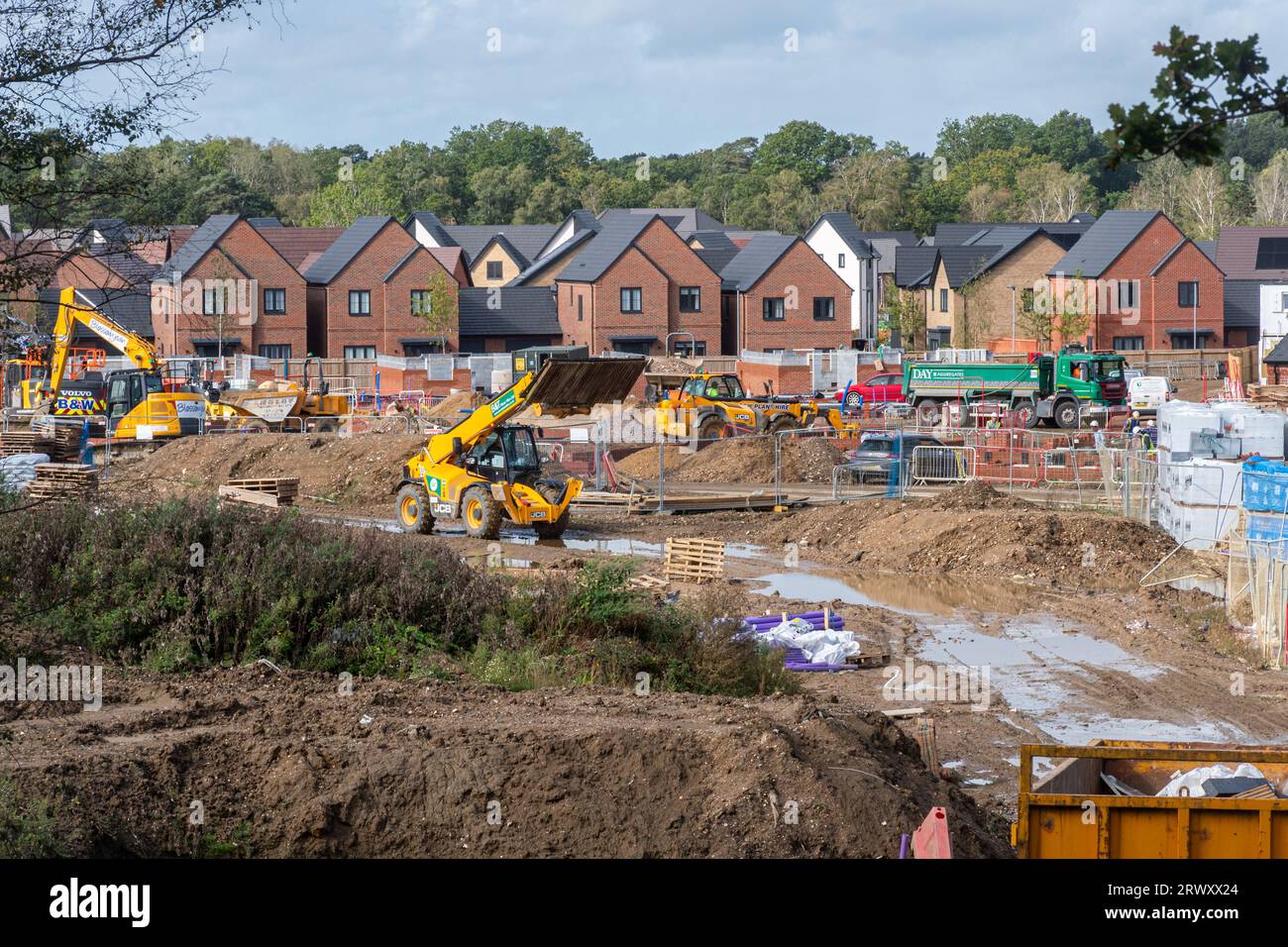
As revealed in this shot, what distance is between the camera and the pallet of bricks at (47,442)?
3538cm

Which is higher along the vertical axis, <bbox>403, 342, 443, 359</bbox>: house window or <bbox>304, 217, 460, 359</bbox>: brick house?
<bbox>304, 217, 460, 359</bbox>: brick house

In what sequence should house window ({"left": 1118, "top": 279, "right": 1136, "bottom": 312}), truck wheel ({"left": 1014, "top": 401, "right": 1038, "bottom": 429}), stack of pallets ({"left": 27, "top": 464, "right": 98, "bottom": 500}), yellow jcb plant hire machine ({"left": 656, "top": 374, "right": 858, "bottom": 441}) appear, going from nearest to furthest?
stack of pallets ({"left": 27, "top": 464, "right": 98, "bottom": 500}), yellow jcb plant hire machine ({"left": 656, "top": 374, "right": 858, "bottom": 441}), truck wheel ({"left": 1014, "top": 401, "right": 1038, "bottom": 429}), house window ({"left": 1118, "top": 279, "right": 1136, "bottom": 312})

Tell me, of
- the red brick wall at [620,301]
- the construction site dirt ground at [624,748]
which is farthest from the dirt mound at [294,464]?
the red brick wall at [620,301]

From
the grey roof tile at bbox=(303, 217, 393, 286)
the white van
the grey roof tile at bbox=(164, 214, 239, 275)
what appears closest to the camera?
the white van

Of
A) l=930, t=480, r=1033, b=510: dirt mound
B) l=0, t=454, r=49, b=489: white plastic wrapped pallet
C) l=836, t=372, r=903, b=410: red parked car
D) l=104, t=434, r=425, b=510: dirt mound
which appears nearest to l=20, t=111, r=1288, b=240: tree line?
l=836, t=372, r=903, b=410: red parked car

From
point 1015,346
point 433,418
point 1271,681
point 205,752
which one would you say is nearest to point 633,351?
point 1015,346

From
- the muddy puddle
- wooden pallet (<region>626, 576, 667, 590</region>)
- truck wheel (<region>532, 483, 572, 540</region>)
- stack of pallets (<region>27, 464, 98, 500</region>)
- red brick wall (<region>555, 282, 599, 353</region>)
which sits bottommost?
the muddy puddle

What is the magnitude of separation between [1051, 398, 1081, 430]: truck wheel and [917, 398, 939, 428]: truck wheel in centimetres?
389

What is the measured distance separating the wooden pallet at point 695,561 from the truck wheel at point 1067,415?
26.1 meters

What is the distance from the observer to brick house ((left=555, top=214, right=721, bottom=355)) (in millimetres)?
70125

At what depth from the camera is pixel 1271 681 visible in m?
17.5

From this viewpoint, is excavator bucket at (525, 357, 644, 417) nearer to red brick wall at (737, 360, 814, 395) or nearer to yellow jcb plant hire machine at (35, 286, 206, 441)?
yellow jcb plant hire machine at (35, 286, 206, 441)
